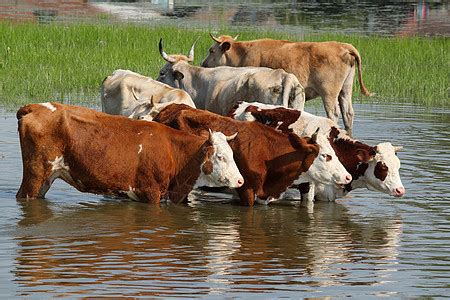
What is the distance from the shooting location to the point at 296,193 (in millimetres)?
12125

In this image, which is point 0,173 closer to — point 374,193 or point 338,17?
point 374,193

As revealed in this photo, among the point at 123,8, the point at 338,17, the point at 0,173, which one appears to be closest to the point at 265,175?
the point at 0,173

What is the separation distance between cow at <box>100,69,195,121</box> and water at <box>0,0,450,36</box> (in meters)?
16.6

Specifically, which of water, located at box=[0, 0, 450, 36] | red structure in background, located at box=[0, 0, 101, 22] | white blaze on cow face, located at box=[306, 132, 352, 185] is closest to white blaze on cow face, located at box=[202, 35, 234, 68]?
white blaze on cow face, located at box=[306, 132, 352, 185]

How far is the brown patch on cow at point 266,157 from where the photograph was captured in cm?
1134

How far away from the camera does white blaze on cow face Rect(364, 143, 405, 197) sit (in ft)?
37.8

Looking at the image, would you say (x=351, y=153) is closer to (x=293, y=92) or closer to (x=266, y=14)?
(x=293, y=92)

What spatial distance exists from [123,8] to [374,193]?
28.8 meters

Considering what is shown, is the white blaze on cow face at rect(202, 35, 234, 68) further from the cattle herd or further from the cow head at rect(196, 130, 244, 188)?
the cow head at rect(196, 130, 244, 188)

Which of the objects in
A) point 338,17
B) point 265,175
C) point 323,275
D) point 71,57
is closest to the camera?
point 323,275

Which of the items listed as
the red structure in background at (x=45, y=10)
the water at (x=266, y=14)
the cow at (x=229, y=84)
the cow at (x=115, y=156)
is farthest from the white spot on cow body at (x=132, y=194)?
the red structure in background at (x=45, y=10)

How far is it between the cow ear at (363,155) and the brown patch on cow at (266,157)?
0.54 m

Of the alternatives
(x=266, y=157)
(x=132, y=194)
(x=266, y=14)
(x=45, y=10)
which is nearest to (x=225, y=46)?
(x=266, y=157)

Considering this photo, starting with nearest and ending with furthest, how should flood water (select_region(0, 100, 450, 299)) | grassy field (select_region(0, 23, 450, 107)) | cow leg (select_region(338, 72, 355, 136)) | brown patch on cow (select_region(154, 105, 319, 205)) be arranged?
flood water (select_region(0, 100, 450, 299)) → brown patch on cow (select_region(154, 105, 319, 205)) → cow leg (select_region(338, 72, 355, 136)) → grassy field (select_region(0, 23, 450, 107))
